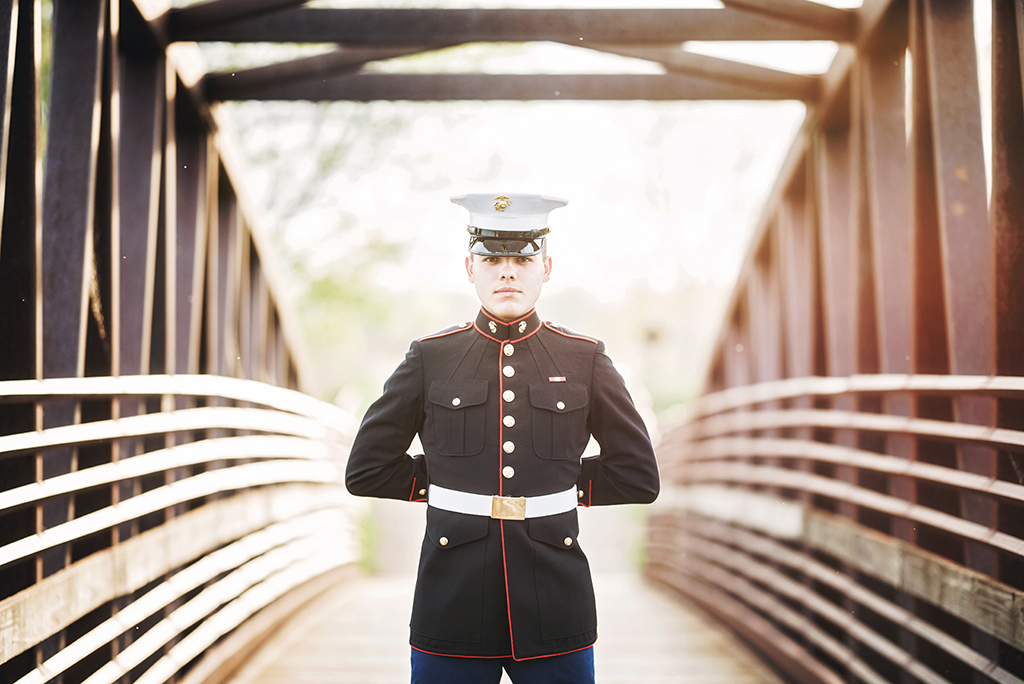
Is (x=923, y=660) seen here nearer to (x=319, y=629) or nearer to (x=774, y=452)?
(x=774, y=452)

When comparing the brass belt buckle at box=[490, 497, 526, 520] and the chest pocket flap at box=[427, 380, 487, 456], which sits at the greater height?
the chest pocket flap at box=[427, 380, 487, 456]

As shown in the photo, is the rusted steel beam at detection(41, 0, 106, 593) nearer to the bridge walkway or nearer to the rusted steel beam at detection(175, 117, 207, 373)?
the rusted steel beam at detection(175, 117, 207, 373)

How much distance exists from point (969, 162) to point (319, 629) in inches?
150

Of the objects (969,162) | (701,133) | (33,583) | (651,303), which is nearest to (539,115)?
(701,133)

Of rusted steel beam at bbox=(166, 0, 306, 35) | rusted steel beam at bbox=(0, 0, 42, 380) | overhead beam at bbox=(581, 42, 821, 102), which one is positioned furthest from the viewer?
overhead beam at bbox=(581, 42, 821, 102)

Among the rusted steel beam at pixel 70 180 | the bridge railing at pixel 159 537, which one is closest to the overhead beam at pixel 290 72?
the rusted steel beam at pixel 70 180

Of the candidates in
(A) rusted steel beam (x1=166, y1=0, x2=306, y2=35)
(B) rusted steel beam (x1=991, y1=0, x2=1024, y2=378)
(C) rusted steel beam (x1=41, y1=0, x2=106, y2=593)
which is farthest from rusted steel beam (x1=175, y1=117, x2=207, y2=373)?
(B) rusted steel beam (x1=991, y1=0, x2=1024, y2=378)

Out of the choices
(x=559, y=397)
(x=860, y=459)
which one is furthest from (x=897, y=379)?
(x=559, y=397)

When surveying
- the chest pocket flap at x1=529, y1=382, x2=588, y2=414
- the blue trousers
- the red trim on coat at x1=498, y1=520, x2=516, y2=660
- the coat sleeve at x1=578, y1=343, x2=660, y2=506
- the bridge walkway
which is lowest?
the bridge walkway

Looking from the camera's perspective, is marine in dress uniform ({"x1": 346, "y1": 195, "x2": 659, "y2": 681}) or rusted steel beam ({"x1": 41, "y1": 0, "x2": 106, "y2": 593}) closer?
marine in dress uniform ({"x1": 346, "y1": 195, "x2": 659, "y2": 681})

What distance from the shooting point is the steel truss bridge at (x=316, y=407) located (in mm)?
2783

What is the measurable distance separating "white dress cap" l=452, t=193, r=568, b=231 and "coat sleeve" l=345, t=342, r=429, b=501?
35 centimetres

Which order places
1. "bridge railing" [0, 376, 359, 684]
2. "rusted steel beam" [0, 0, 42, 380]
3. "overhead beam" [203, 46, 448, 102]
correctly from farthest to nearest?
1. "overhead beam" [203, 46, 448, 102]
2. "rusted steel beam" [0, 0, 42, 380]
3. "bridge railing" [0, 376, 359, 684]

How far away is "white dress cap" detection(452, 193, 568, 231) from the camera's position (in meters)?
2.22
